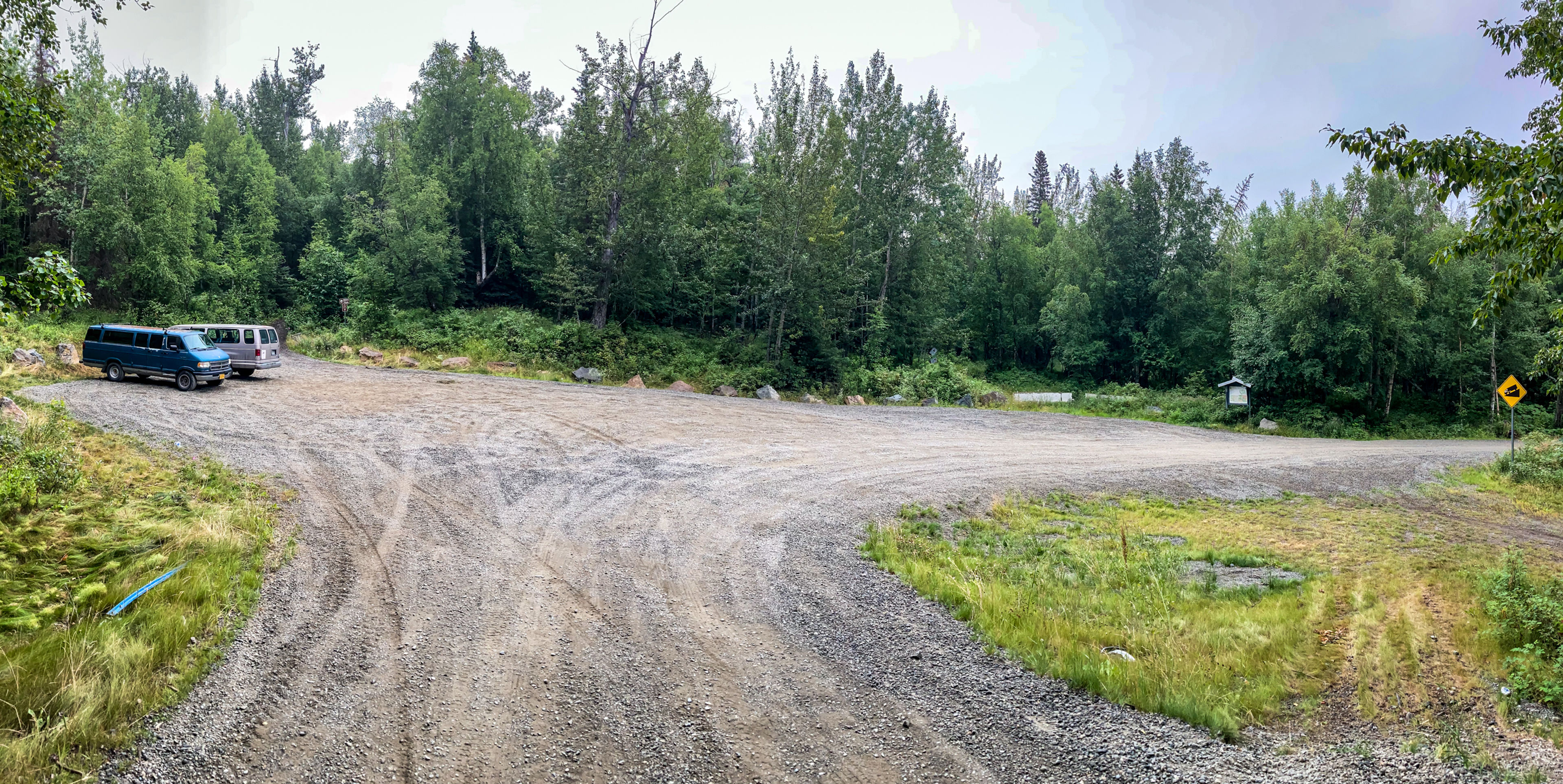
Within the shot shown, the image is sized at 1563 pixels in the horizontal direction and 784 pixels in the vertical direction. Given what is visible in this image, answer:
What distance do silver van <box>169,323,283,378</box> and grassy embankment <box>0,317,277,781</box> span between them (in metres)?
10.9

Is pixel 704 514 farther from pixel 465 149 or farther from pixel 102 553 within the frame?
pixel 465 149

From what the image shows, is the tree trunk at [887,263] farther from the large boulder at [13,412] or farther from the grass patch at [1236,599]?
the large boulder at [13,412]

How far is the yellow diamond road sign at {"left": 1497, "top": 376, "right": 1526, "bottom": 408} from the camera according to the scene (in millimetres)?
17469

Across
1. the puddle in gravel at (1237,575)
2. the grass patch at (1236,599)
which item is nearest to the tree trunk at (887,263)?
the grass patch at (1236,599)

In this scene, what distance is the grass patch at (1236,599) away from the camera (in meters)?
4.57

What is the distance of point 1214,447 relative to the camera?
18047mm

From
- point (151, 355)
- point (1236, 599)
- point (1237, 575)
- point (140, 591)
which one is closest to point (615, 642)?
point (140, 591)

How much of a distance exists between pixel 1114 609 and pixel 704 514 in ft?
16.9

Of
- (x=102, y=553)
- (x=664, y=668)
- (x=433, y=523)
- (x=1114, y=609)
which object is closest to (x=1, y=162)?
(x=102, y=553)

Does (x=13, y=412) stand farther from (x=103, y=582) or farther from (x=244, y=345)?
(x=103, y=582)

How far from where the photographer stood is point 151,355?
16.9 metres

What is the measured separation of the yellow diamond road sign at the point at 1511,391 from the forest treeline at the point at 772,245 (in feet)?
28.4

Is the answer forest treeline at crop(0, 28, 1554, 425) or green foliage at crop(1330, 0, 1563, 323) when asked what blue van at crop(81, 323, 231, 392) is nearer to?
forest treeline at crop(0, 28, 1554, 425)

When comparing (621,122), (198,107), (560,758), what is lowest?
(560,758)
